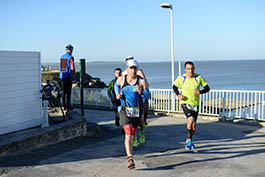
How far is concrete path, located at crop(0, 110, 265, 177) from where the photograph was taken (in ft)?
18.9

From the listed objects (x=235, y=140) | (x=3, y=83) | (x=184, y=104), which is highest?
(x=3, y=83)

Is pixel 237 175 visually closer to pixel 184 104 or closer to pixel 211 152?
pixel 211 152

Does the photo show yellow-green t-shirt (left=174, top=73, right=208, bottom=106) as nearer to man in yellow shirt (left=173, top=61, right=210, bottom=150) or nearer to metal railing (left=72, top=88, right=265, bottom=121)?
man in yellow shirt (left=173, top=61, right=210, bottom=150)

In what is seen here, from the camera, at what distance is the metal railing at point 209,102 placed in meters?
11.8

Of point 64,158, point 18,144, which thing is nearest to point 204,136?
point 64,158

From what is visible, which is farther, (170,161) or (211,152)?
(211,152)

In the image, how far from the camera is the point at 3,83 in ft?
23.2

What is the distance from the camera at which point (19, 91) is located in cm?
750

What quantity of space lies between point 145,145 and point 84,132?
1838 millimetres

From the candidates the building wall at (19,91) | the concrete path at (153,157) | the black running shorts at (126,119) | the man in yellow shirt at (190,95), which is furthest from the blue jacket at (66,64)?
the black running shorts at (126,119)

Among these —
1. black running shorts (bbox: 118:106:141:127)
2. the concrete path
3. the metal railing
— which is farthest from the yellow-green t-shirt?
the metal railing

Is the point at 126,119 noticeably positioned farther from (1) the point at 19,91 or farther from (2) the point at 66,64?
(2) the point at 66,64

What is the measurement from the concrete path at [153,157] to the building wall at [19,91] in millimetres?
933

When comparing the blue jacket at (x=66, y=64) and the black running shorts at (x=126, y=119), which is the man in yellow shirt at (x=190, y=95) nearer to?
the black running shorts at (x=126, y=119)
